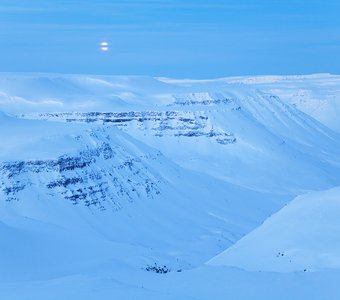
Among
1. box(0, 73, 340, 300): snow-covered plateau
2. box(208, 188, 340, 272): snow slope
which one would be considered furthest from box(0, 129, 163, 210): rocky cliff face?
box(208, 188, 340, 272): snow slope

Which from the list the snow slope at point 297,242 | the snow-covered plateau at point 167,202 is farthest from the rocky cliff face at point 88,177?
the snow slope at point 297,242

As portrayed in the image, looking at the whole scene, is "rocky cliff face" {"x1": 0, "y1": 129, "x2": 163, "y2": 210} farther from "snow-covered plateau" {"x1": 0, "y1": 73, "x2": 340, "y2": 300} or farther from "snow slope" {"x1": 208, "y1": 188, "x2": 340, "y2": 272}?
"snow slope" {"x1": 208, "y1": 188, "x2": 340, "y2": 272}

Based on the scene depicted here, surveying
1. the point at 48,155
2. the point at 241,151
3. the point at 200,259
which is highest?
the point at 241,151

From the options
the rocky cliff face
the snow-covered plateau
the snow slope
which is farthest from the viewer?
the rocky cliff face

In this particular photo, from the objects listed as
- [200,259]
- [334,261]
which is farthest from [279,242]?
[200,259]

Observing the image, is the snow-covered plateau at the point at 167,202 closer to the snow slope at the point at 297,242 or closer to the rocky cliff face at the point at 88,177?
the snow slope at the point at 297,242

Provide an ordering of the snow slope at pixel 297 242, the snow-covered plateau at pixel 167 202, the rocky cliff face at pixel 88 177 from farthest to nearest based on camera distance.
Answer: the rocky cliff face at pixel 88 177 < the snow slope at pixel 297 242 < the snow-covered plateau at pixel 167 202

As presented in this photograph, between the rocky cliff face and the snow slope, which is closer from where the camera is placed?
the snow slope

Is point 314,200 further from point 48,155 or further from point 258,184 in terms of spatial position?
point 258,184
